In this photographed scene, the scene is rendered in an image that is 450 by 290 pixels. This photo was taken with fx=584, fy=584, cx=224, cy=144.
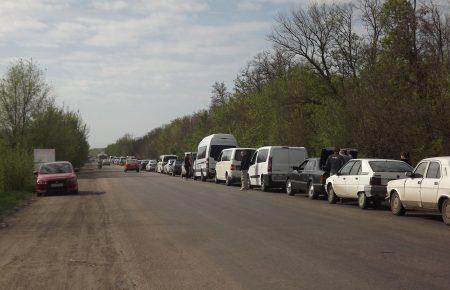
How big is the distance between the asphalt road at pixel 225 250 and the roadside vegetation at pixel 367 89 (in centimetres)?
905

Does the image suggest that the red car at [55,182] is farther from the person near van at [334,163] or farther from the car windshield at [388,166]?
the car windshield at [388,166]

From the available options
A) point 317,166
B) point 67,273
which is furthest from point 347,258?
point 317,166

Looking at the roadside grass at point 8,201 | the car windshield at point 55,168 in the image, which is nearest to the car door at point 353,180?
the roadside grass at point 8,201

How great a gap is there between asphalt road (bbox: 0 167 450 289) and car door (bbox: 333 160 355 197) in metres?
1.97

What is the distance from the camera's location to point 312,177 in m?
21.9

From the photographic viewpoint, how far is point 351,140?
97.5 feet

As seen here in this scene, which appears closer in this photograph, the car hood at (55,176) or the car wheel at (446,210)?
the car wheel at (446,210)

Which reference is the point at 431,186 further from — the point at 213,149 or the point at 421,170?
the point at 213,149

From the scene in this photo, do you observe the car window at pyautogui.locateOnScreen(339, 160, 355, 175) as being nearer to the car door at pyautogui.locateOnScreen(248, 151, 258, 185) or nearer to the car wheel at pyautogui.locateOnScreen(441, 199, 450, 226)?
the car wheel at pyautogui.locateOnScreen(441, 199, 450, 226)

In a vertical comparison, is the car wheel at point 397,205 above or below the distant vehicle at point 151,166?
below

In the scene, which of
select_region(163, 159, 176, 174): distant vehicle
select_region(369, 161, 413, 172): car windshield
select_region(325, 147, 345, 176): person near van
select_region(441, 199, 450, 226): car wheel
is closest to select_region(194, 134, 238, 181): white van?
select_region(163, 159, 176, 174): distant vehicle

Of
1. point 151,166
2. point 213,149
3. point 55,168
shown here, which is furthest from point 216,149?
point 151,166

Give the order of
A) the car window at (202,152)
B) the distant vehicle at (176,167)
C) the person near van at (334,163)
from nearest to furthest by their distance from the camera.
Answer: the person near van at (334,163), the car window at (202,152), the distant vehicle at (176,167)

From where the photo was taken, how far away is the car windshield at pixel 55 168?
27.5 m
